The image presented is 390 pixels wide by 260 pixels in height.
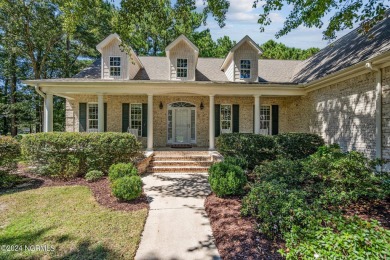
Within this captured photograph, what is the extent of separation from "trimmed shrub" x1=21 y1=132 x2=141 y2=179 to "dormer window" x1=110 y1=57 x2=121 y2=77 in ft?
17.0

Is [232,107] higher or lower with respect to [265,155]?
higher

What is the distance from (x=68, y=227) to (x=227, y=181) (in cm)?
354

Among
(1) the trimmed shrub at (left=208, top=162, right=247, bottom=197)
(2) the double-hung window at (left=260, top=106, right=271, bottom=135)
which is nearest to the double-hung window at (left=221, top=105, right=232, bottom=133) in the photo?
(2) the double-hung window at (left=260, top=106, right=271, bottom=135)

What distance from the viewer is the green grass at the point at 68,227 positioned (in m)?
3.41

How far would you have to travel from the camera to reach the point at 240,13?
368 inches

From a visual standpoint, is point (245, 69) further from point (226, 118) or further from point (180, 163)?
point (180, 163)

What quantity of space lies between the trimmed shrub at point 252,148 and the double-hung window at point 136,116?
5.93 metres

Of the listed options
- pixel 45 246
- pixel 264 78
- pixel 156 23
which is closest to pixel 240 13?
pixel 156 23

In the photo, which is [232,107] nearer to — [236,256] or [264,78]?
[264,78]

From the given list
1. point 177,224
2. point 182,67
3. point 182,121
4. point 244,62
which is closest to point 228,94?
point 244,62

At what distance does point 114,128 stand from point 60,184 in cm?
601

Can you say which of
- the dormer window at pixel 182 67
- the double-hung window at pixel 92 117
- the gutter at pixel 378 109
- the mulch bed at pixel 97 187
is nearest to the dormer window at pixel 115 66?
the double-hung window at pixel 92 117

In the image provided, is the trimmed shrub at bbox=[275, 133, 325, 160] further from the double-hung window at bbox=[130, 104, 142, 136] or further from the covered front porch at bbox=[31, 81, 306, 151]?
the double-hung window at bbox=[130, 104, 142, 136]

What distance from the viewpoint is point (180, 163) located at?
8.96m
